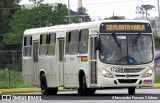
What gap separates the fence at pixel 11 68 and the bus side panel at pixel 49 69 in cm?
1308

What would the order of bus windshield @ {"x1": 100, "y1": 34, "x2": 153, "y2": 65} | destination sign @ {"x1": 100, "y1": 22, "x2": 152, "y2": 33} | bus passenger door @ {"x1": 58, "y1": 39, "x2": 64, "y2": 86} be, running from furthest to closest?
bus passenger door @ {"x1": 58, "y1": 39, "x2": 64, "y2": 86}, destination sign @ {"x1": 100, "y1": 22, "x2": 152, "y2": 33}, bus windshield @ {"x1": 100, "y1": 34, "x2": 153, "y2": 65}

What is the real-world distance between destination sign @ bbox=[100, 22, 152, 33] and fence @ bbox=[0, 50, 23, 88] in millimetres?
18568

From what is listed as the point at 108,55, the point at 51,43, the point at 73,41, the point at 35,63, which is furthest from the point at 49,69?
the point at 108,55

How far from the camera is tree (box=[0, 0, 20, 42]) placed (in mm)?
111950

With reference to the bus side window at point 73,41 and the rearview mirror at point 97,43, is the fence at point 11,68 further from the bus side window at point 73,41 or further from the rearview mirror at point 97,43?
the rearview mirror at point 97,43

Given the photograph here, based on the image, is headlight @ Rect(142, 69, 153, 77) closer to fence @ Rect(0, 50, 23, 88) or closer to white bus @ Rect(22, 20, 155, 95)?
white bus @ Rect(22, 20, 155, 95)

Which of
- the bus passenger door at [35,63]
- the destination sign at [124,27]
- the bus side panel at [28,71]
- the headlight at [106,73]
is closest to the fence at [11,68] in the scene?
the bus side panel at [28,71]

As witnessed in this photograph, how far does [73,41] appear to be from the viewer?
31281 millimetres

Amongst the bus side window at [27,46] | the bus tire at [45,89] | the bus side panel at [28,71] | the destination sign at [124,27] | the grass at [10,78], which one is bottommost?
the grass at [10,78]

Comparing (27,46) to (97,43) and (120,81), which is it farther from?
(120,81)

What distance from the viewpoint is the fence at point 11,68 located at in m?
48.2

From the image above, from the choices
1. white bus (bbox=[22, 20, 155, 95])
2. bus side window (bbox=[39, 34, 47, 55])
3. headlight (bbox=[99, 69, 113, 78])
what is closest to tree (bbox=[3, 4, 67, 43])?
bus side window (bbox=[39, 34, 47, 55])

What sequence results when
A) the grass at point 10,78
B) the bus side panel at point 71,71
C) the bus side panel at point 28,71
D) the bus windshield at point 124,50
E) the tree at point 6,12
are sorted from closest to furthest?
the bus windshield at point 124,50 → the bus side panel at point 71,71 → the bus side panel at point 28,71 → the grass at point 10,78 → the tree at point 6,12

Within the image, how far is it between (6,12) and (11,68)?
63028 millimetres
